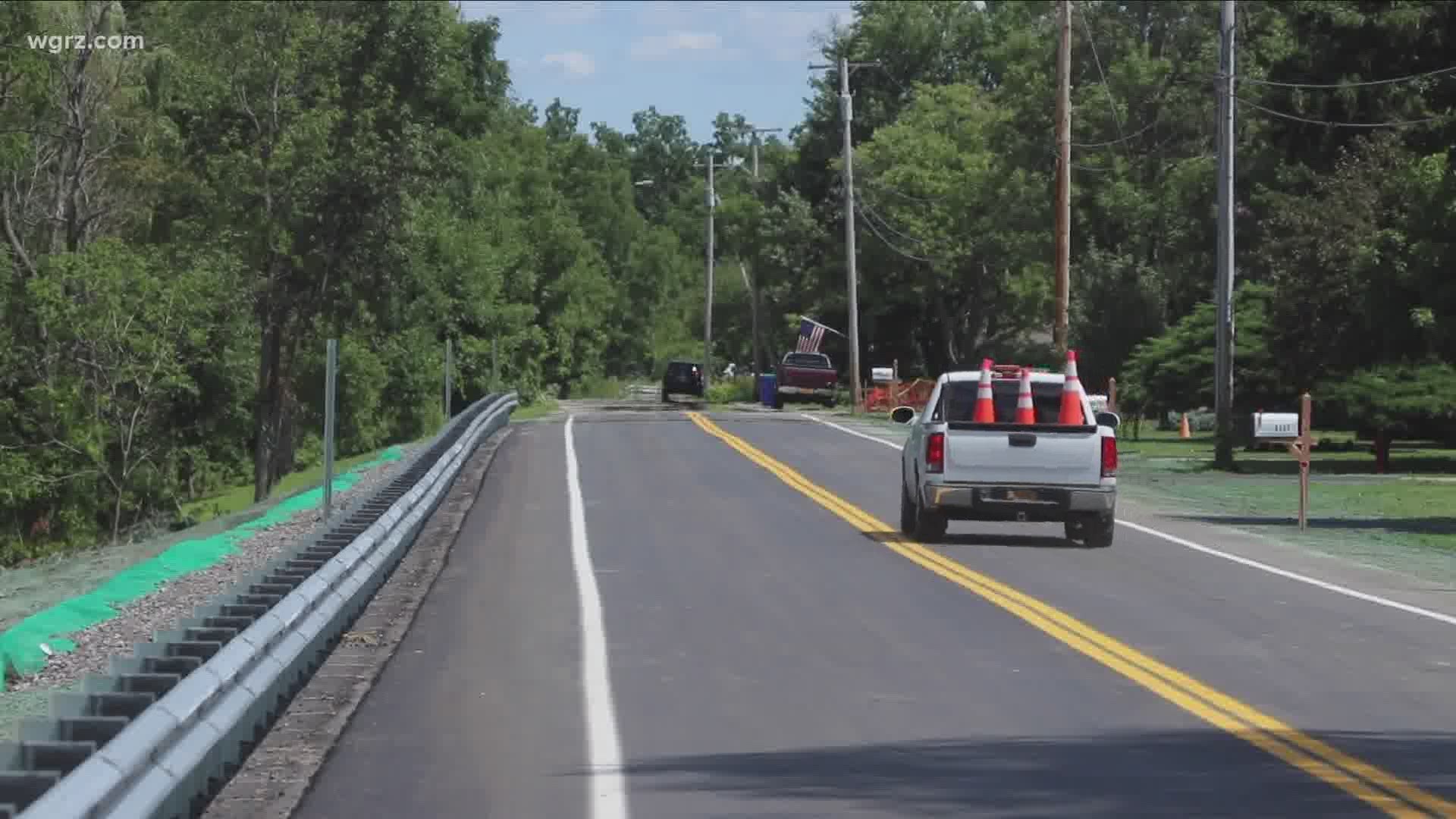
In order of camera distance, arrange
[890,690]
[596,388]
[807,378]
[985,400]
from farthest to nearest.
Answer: [596,388] → [807,378] → [985,400] → [890,690]

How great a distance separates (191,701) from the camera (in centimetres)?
940

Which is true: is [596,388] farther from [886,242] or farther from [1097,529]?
[1097,529]

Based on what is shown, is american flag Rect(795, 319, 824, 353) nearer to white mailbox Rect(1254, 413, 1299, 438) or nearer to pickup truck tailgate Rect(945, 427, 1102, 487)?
white mailbox Rect(1254, 413, 1299, 438)

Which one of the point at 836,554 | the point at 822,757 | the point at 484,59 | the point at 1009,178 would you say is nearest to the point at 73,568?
the point at 836,554

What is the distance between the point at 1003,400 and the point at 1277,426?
1500 centimetres

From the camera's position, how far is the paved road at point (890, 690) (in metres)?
10.4

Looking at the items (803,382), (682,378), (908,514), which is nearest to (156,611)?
(908,514)

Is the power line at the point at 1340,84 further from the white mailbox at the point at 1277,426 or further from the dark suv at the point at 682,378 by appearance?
the dark suv at the point at 682,378

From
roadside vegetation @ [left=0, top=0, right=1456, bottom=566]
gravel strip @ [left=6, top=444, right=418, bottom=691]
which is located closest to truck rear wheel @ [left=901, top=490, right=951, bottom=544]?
gravel strip @ [left=6, top=444, right=418, bottom=691]

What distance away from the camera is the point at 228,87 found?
201ft

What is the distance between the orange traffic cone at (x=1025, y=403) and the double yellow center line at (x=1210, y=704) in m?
2.03

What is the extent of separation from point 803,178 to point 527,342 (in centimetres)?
1596

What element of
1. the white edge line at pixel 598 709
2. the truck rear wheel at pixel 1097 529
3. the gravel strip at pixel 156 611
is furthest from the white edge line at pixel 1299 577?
the gravel strip at pixel 156 611

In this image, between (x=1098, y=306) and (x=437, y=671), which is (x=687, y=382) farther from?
(x=437, y=671)
